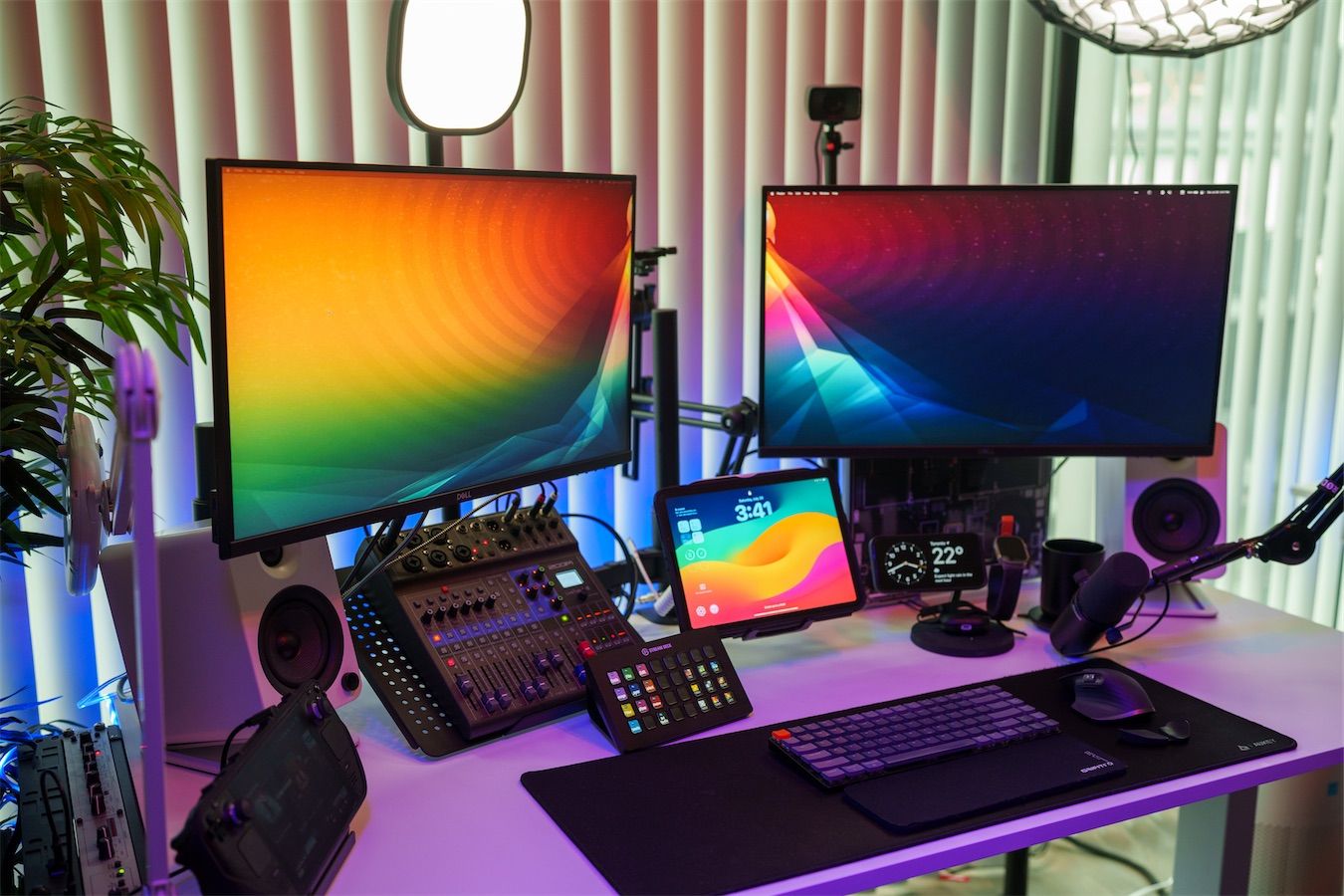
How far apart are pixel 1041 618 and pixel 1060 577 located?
7 centimetres

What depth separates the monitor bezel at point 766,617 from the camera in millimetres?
1411

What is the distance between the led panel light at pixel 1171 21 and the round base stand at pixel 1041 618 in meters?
0.82

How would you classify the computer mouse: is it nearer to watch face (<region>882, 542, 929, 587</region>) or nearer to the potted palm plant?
watch face (<region>882, 542, 929, 587</region>)

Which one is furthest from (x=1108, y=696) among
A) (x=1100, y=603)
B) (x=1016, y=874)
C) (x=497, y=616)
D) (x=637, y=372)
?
(x=1016, y=874)

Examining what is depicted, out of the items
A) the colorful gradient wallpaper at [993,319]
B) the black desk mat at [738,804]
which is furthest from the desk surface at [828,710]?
the colorful gradient wallpaper at [993,319]

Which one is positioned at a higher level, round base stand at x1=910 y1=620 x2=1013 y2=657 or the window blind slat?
the window blind slat

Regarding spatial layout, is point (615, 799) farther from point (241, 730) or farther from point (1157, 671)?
point (1157, 671)

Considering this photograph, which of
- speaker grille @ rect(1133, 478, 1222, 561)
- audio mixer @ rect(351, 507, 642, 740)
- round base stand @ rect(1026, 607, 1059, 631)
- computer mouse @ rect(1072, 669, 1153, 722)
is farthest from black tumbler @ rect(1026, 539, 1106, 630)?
audio mixer @ rect(351, 507, 642, 740)

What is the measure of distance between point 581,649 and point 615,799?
0.25 metres

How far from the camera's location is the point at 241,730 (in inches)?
45.7

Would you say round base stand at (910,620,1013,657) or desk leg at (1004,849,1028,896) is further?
desk leg at (1004,849,1028,896)

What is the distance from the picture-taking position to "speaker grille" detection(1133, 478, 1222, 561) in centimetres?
167

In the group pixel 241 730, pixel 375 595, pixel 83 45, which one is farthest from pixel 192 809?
pixel 83 45

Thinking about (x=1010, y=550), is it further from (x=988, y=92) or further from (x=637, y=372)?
(x=988, y=92)
